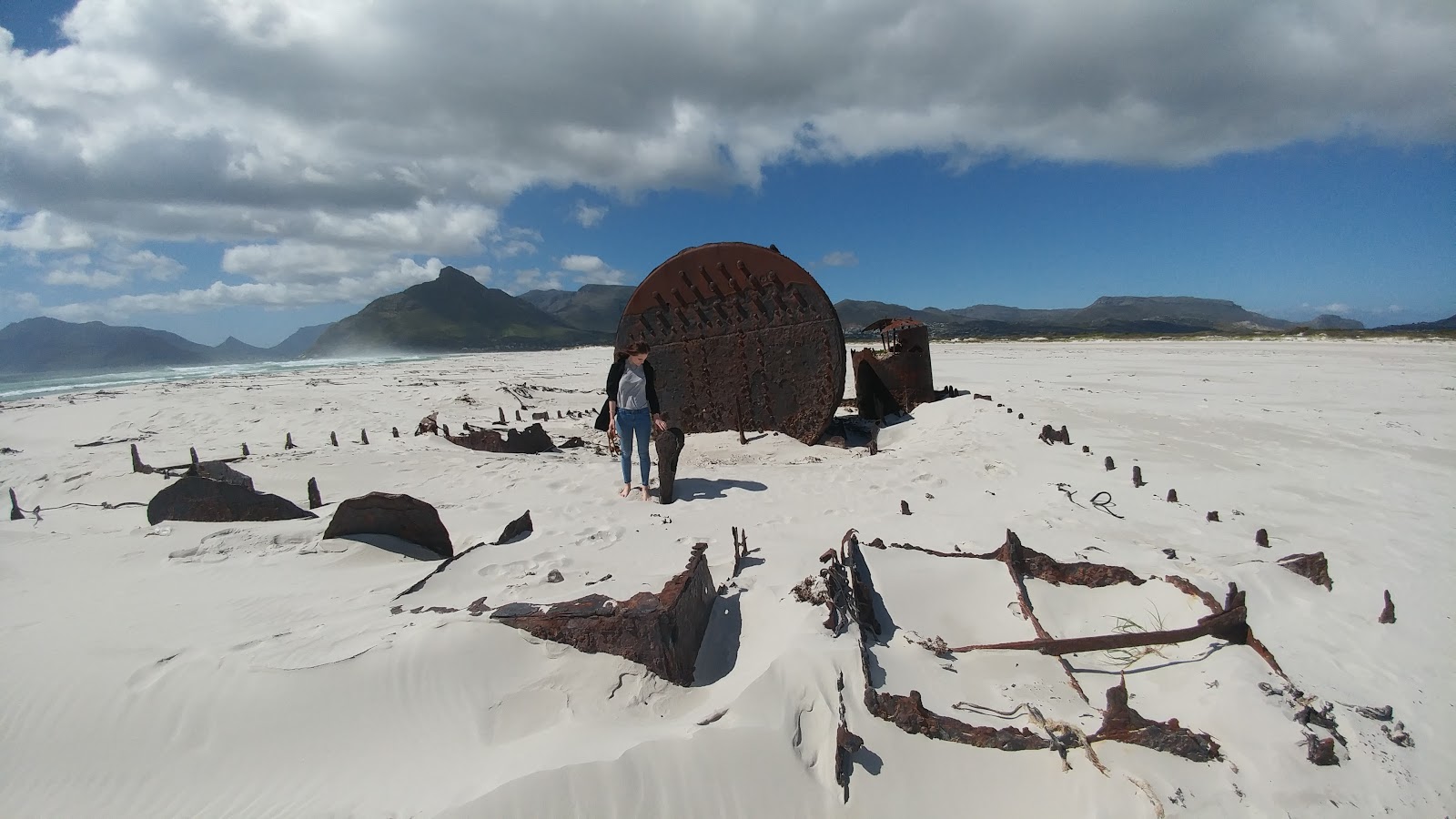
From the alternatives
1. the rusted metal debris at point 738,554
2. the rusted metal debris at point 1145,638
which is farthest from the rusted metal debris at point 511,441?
the rusted metal debris at point 1145,638

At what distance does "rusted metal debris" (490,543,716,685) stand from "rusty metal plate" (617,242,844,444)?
5.46 meters

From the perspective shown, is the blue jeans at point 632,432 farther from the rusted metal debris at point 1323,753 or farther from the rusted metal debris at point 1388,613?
the rusted metal debris at point 1388,613

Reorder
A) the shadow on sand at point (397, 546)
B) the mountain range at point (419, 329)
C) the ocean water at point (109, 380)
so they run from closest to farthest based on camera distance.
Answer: the shadow on sand at point (397, 546) < the ocean water at point (109, 380) < the mountain range at point (419, 329)

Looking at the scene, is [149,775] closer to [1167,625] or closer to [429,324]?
[1167,625]

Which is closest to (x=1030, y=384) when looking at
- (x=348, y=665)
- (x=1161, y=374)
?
(x=1161, y=374)

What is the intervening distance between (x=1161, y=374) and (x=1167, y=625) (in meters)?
15.5

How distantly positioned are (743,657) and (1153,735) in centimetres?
142

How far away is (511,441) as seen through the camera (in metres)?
7.85

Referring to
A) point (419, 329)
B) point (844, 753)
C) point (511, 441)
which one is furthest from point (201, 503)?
point (419, 329)

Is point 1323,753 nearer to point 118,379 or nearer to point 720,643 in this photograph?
point 720,643

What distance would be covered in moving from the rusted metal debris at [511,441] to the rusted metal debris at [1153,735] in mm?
6857

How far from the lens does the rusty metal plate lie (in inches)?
303

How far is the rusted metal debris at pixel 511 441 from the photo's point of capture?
7.85 metres

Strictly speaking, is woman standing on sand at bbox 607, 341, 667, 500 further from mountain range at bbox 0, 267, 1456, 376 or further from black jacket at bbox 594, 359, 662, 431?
mountain range at bbox 0, 267, 1456, 376
